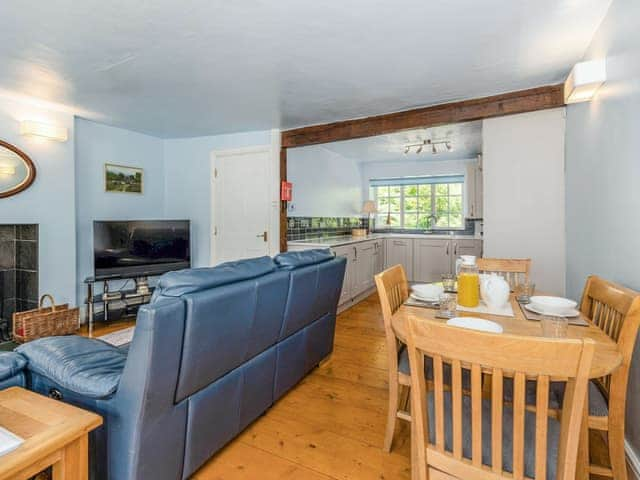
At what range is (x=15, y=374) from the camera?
4.89 feet

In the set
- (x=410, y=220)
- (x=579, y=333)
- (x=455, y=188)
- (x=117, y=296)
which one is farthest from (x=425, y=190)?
(x=579, y=333)

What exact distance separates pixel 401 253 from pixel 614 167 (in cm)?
419

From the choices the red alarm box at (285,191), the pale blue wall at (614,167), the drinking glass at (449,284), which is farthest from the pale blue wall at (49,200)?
the pale blue wall at (614,167)

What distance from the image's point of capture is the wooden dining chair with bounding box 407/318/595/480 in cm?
86

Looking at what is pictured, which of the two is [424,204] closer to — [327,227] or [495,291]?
[327,227]

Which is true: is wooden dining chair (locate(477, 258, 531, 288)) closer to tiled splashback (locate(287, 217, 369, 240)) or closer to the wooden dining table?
the wooden dining table

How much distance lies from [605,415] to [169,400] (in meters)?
1.71

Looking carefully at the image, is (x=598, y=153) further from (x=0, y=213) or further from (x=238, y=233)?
(x=0, y=213)

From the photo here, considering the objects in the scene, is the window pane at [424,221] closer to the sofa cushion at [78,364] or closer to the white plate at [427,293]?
the white plate at [427,293]

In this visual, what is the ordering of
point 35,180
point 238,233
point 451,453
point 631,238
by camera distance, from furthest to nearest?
point 238,233, point 35,180, point 631,238, point 451,453

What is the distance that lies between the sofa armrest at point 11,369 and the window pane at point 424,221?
614cm

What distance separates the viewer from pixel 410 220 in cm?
680

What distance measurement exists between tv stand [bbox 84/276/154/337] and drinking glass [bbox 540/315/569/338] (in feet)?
12.6

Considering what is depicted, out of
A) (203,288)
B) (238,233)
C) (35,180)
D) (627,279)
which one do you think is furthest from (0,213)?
(627,279)
